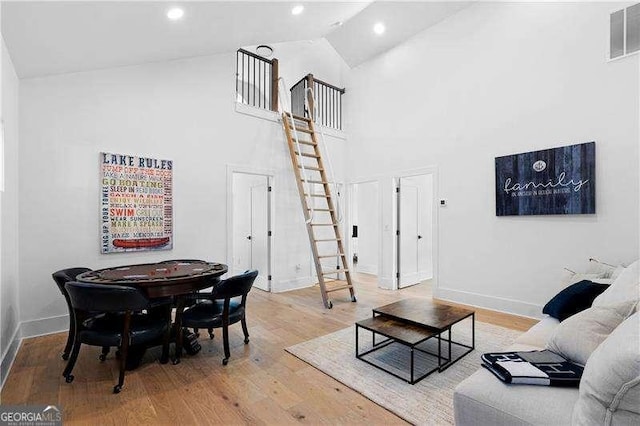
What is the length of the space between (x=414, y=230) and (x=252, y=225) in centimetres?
298

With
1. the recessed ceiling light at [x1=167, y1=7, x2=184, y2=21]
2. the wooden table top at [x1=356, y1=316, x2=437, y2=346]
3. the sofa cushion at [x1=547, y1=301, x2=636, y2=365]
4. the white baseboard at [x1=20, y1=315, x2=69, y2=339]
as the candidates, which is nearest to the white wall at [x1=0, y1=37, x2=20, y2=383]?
the white baseboard at [x1=20, y1=315, x2=69, y2=339]

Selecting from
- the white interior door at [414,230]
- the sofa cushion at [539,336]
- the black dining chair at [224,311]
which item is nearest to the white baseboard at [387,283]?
the white interior door at [414,230]

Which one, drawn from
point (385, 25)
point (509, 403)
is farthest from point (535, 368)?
point (385, 25)

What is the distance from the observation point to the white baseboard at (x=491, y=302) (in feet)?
12.8

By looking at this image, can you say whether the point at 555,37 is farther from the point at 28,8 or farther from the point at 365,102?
the point at 28,8

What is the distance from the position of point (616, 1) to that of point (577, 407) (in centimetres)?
416

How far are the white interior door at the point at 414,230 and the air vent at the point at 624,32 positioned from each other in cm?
292

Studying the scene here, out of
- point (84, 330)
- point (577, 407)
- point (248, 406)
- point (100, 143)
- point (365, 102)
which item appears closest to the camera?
point (577, 407)

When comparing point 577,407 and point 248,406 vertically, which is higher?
point 577,407

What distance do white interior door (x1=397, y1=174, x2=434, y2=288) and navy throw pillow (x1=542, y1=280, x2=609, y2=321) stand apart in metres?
3.01

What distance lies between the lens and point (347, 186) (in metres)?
6.34

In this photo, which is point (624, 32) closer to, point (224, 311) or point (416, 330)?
point (416, 330)

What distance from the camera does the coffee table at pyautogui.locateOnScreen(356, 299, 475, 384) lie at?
98.3 inches

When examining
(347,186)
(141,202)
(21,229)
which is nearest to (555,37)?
(347,186)
